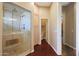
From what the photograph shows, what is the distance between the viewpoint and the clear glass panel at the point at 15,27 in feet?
8.03

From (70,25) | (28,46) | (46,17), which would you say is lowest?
(28,46)

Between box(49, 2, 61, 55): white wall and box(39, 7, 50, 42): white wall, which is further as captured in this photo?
box(49, 2, 61, 55): white wall

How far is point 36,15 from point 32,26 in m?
0.24

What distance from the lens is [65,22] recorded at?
264 centimetres

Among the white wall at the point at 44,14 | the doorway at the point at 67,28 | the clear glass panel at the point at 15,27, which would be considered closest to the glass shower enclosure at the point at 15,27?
the clear glass panel at the point at 15,27

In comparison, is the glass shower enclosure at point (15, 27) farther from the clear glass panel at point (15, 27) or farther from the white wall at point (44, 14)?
the white wall at point (44, 14)

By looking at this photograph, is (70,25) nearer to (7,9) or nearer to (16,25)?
(16,25)

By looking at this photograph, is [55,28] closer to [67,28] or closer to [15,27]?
[67,28]

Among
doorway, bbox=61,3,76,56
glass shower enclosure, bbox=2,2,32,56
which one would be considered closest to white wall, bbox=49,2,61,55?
doorway, bbox=61,3,76,56

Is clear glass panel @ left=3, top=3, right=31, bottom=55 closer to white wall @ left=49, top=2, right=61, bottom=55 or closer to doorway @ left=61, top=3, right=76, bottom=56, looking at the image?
white wall @ left=49, top=2, right=61, bottom=55

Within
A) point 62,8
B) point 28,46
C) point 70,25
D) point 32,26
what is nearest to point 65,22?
point 70,25

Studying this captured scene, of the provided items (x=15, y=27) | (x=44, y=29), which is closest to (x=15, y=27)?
(x=15, y=27)

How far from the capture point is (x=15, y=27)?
2.56 m

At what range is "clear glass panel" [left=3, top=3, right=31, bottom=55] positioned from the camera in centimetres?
245
